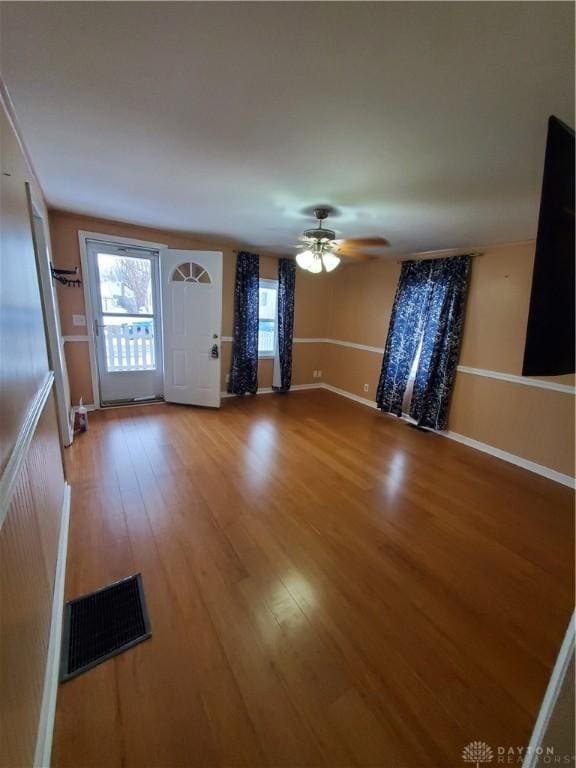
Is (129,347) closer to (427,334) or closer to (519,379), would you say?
(427,334)

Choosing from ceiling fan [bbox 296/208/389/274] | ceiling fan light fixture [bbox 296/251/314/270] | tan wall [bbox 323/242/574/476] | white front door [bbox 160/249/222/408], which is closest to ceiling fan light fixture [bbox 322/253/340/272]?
ceiling fan [bbox 296/208/389/274]

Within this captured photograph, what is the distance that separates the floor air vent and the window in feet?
12.8

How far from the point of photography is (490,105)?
1.23 metres

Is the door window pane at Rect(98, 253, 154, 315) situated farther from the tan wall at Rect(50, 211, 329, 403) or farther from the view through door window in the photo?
the tan wall at Rect(50, 211, 329, 403)

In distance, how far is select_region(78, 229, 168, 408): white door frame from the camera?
136 inches

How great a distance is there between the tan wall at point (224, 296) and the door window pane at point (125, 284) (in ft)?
0.88

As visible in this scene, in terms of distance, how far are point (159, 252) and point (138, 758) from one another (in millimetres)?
4282

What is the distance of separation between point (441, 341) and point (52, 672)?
4171 mm

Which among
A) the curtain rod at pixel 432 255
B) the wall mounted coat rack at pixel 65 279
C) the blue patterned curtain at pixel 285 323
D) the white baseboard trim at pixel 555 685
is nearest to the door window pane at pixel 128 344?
the wall mounted coat rack at pixel 65 279

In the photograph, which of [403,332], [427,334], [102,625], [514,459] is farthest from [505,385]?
[102,625]

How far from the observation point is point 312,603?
1554mm

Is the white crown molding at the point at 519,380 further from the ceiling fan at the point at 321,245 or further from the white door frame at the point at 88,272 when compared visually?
the white door frame at the point at 88,272

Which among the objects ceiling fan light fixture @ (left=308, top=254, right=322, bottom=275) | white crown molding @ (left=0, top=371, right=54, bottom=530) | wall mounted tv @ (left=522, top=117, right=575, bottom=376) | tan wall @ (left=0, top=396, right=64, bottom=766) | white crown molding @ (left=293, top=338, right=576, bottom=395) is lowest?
tan wall @ (left=0, top=396, right=64, bottom=766)

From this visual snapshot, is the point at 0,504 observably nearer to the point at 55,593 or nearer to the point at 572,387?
the point at 55,593
